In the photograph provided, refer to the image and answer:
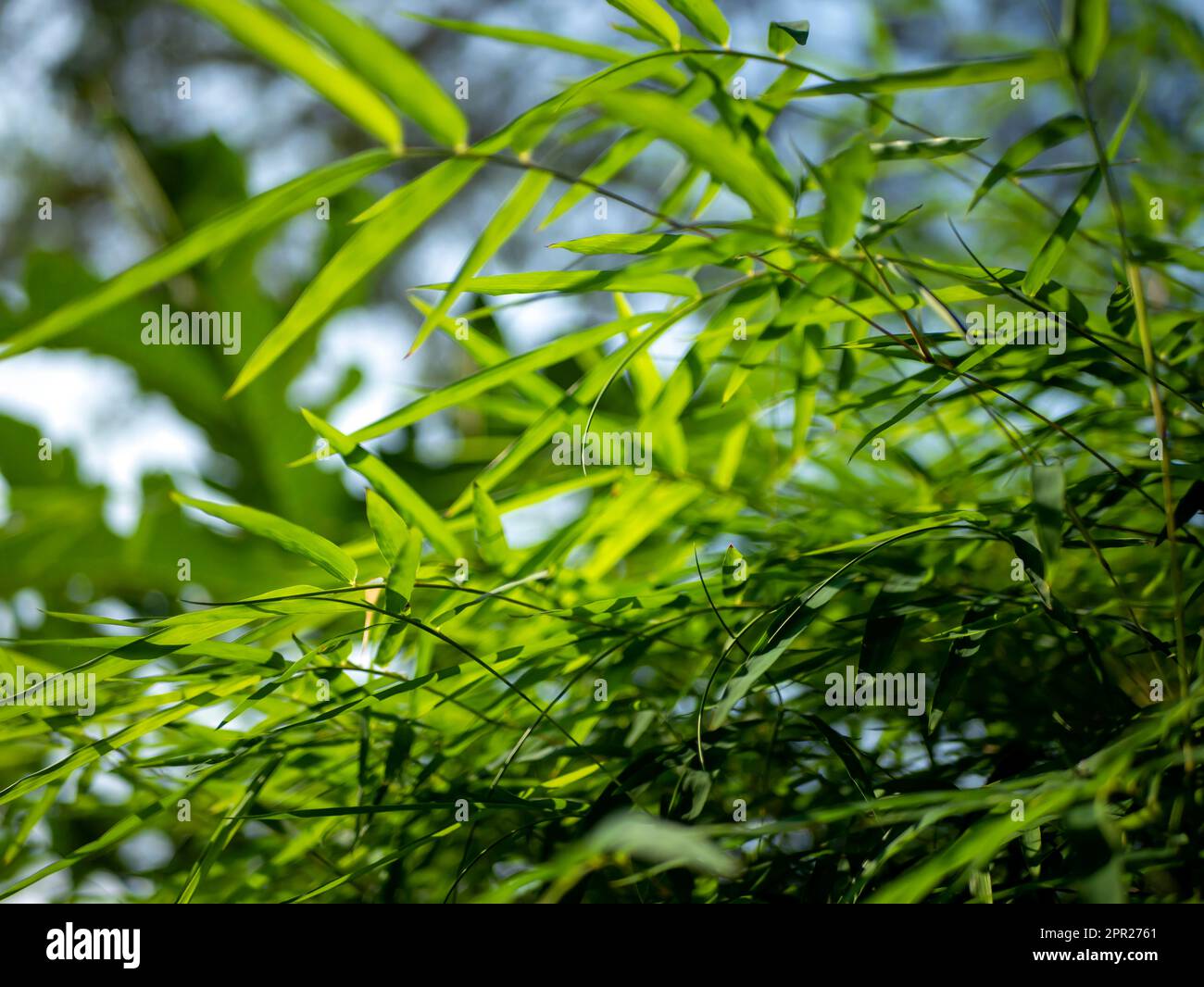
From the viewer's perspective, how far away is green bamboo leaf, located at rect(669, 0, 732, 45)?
308 millimetres

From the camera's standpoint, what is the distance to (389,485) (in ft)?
1.27

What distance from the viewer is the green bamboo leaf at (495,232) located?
0.26m

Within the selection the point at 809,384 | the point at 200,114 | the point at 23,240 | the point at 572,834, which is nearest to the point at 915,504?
the point at 809,384

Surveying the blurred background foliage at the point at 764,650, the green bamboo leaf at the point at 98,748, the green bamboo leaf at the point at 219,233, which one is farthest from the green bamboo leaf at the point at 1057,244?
the green bamboo leaf at the point at 98,748

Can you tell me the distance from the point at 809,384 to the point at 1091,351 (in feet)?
0.36

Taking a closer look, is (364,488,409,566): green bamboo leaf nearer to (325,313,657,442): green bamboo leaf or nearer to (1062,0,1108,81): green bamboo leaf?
(325,313,657,442): green bamboo leaf

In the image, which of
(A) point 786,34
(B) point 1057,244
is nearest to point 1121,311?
(B) point 1057,244

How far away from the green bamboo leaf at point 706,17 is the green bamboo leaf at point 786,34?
0.02m

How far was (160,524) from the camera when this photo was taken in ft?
3.60

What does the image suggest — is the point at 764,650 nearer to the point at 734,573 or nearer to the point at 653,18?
the point at 734,573

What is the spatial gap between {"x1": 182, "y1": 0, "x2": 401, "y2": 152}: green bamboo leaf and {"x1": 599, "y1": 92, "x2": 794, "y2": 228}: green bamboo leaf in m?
0.06

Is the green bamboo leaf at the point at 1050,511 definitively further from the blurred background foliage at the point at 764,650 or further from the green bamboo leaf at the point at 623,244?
the green bamboo leaf at the point at 623,244

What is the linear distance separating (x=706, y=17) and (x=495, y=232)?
0.11 meters

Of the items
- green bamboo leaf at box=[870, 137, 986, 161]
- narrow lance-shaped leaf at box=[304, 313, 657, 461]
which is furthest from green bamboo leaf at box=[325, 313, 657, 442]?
green bamboo leaf at box=[870, 137, 986, 161]
